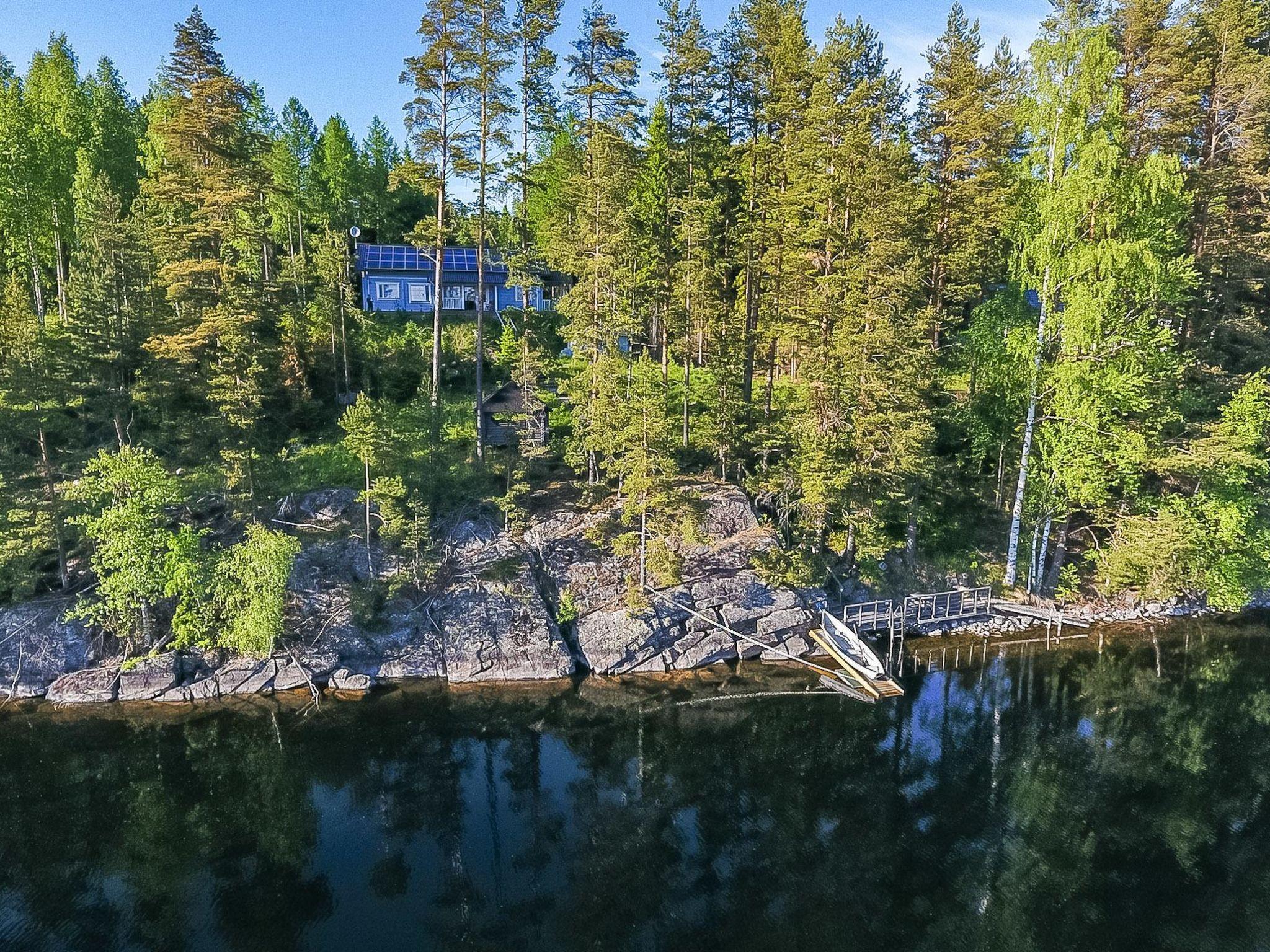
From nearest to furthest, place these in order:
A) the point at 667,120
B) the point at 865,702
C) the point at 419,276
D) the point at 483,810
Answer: the point at 483,810, the point at 865,702, the point at 667,120, the point at 419,276

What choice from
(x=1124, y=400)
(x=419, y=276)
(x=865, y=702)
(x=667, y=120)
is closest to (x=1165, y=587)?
(x=1124, y=400)

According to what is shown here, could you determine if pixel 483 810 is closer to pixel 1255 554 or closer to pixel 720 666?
pixel 720 666

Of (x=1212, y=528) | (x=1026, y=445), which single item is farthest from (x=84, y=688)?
(x=1212, y=528)

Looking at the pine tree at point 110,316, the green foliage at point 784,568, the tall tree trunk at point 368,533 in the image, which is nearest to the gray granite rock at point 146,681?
the tall tree trunk at point 368,533

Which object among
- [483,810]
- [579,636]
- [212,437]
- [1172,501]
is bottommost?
[483,810]

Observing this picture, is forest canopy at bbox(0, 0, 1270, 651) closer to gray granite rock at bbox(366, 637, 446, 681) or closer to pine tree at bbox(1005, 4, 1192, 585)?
pine tree at bbox(1005, 4, 1192, 585)

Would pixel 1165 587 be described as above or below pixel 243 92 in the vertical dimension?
below

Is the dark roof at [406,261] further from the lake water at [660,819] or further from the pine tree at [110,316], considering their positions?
the lake water at [660,819]
